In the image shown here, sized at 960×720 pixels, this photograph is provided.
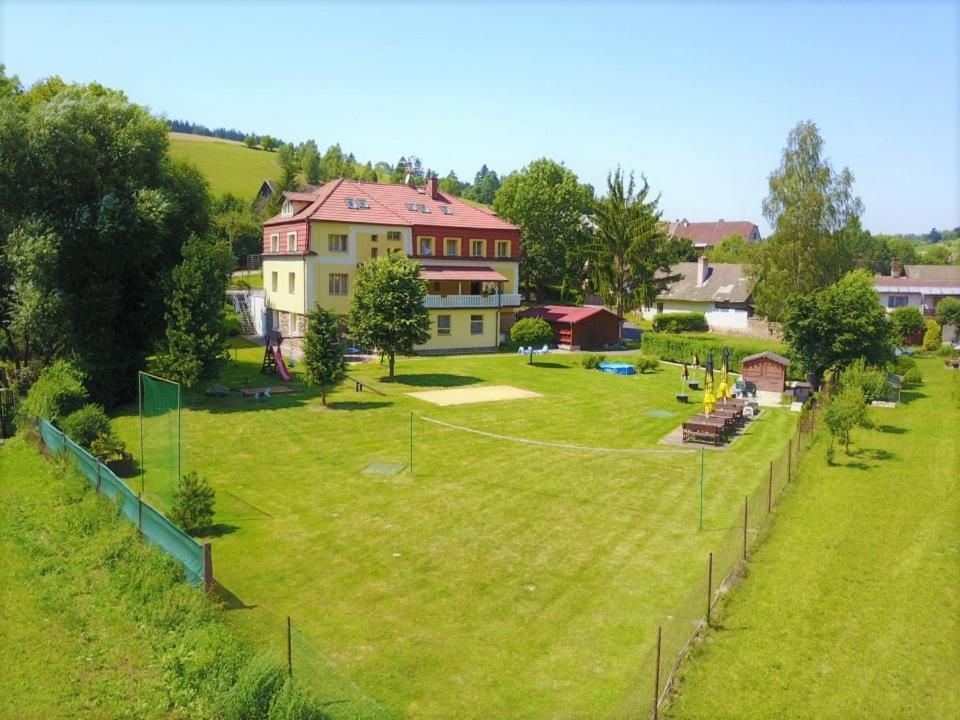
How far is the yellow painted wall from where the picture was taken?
163 feet

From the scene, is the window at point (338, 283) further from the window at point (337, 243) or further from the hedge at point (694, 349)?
the hedge at point (694, 349)

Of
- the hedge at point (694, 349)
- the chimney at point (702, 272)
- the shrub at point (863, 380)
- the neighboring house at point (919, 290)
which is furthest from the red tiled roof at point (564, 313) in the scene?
the neighboring house at point (919, 290)

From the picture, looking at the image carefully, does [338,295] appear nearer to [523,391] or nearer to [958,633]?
[523,391]

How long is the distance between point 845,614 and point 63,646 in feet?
45.0

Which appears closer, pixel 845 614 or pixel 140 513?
pixel 845 614

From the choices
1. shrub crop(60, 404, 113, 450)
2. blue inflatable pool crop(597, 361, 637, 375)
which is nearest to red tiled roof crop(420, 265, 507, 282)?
blue inflatable pool crop(597, 361, 637, 375)

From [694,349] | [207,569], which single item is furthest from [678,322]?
[207,569]

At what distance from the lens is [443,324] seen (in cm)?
5006

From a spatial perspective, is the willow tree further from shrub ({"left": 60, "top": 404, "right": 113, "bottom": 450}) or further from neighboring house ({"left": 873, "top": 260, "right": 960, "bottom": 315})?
shrub ({"left": 60, "top": 404, "right": 113, "bottom": 450})

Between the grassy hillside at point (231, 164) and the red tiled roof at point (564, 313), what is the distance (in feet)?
228

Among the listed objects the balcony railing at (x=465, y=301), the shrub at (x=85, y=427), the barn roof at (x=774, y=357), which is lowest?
the shrub at (x=85, y=427)

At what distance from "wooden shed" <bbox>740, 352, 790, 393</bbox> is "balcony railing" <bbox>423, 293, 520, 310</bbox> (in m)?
18.2

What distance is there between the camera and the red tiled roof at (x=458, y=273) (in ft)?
162

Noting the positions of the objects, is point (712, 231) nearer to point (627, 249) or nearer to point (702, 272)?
point (702, 272)
